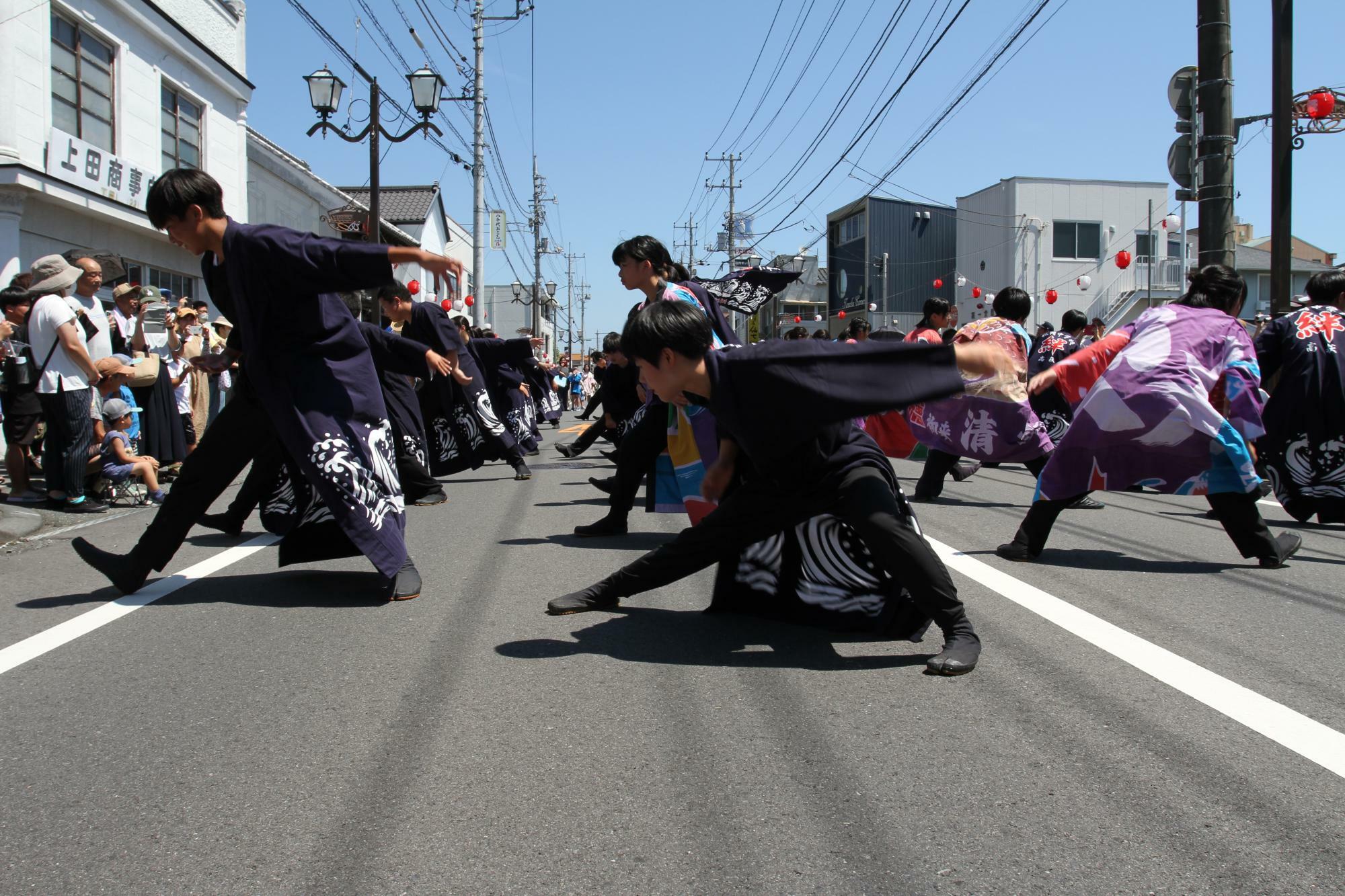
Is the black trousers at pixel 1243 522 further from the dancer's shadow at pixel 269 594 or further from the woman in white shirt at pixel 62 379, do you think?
the woman in white shirt at pixel 62 379

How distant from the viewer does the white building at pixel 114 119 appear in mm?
13203

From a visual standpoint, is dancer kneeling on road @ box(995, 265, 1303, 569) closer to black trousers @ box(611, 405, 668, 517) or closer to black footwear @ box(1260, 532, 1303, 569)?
black footwear @ box(1260, 532, 1303, 569)

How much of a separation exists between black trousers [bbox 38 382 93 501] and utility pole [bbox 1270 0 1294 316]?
1035 cm

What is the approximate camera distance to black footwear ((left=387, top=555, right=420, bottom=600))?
467 cm

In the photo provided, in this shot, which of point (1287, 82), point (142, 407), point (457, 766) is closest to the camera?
point (457, 766)

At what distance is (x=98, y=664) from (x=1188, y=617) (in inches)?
160

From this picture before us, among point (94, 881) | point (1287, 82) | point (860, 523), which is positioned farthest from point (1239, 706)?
point (1287, 82)

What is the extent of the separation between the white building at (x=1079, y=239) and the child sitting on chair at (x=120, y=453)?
1279 inches

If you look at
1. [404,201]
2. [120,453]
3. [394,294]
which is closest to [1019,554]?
[394,294]

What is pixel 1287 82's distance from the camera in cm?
1070

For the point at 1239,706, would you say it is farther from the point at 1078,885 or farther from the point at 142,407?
the point at 142,407

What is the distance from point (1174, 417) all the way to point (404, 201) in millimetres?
37918

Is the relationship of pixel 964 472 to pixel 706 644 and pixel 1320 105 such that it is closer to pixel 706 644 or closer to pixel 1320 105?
pixel 1320 105

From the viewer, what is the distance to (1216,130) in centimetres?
1051
